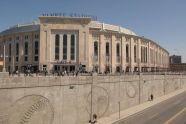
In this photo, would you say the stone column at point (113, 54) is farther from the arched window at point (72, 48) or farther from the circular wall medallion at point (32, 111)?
the circular wall medallion at point (32, 111)

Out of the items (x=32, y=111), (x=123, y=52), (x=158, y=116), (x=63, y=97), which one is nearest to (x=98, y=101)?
(x=63, y=97)

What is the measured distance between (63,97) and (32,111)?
23.3ft

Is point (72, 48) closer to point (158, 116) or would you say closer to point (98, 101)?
point (158, 116)

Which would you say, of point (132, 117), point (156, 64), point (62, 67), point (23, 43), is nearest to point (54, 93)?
point (132, 117)

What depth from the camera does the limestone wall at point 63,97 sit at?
31969 mm

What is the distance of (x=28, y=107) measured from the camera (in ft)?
111

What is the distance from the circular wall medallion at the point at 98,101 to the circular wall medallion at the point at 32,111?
35.5 feet

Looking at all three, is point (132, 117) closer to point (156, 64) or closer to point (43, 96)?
point (43, 96)

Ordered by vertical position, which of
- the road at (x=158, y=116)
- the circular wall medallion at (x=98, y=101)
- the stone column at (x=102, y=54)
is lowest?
the road at (x=158, y=116)

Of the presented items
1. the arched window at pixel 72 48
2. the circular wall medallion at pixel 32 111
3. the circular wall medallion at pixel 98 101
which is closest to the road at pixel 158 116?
the circular wall medallion at pixel 98 101

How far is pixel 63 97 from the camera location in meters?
41.0

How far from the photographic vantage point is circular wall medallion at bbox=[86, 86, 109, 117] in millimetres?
48537

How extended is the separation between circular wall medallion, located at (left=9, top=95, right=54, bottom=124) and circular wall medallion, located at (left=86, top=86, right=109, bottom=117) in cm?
1082

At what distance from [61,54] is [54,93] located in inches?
2014
